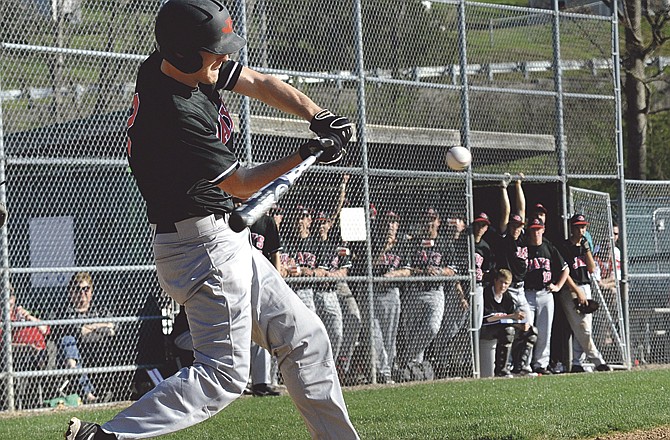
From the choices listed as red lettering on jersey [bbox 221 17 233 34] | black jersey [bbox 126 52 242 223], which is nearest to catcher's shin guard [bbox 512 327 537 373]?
black jersey [bbox 126 52 242 223]

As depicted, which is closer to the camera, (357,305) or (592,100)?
(357,305)

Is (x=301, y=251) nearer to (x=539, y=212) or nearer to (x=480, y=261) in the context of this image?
(x=480, y=261)

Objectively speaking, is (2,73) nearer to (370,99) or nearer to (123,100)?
(123,100)

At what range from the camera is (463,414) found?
757 cm

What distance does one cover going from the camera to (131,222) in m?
10.6

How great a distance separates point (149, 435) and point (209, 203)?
1017 mm

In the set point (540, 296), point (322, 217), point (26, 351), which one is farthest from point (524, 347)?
point (26, 351)

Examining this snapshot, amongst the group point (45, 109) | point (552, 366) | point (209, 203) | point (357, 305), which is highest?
point (45, 109)

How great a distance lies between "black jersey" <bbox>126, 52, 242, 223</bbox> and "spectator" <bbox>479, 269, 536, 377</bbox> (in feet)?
26.7

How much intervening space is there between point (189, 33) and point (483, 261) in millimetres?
8574

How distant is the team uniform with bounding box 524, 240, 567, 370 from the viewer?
42.0 feet

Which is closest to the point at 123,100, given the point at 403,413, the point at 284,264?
the point at 284,264

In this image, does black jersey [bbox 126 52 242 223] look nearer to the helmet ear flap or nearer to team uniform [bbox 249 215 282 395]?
the helmet ear flap

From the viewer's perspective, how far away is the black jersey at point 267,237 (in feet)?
33.3
